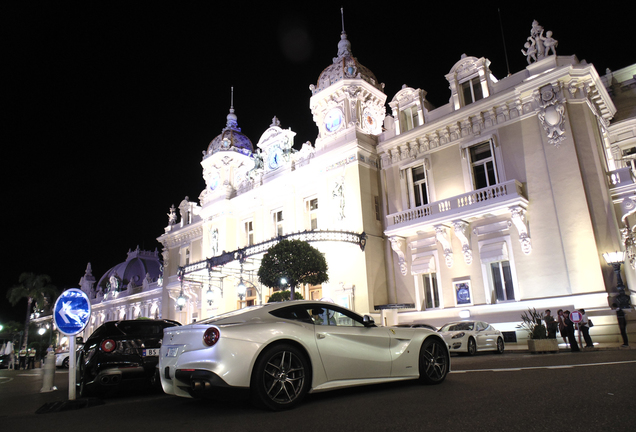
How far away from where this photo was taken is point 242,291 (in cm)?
2139

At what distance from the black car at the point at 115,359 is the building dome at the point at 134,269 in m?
49.2

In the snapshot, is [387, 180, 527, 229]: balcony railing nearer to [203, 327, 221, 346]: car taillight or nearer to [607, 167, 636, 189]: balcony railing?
[607, 167, 636, 189]: balcony railing

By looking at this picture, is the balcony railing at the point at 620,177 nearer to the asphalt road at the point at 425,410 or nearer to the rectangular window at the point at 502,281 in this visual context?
the rectangular window at the point at 502,281

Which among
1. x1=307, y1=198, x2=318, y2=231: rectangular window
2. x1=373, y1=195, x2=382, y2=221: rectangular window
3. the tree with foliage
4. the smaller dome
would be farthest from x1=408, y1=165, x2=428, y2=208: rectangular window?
the smaller dome

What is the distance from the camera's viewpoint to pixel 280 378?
16.9 ft

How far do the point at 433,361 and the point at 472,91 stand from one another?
17.6m

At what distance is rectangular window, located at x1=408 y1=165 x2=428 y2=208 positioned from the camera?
2214 cm

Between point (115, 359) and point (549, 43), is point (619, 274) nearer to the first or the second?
point (549, 43)

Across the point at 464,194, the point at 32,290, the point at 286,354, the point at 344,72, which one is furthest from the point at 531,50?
the point at 32,290

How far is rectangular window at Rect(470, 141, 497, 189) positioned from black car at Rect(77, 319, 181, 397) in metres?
16.2

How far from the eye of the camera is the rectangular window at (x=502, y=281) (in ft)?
60.6

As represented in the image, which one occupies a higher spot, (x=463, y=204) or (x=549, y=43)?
(x=549, y=43)

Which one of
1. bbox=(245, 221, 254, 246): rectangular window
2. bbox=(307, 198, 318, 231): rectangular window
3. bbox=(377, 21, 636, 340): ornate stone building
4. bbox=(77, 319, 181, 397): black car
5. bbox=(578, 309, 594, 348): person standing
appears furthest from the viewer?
bbox=(245, 221, 254, 246): rectangular window

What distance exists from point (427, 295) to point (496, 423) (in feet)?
57.8
